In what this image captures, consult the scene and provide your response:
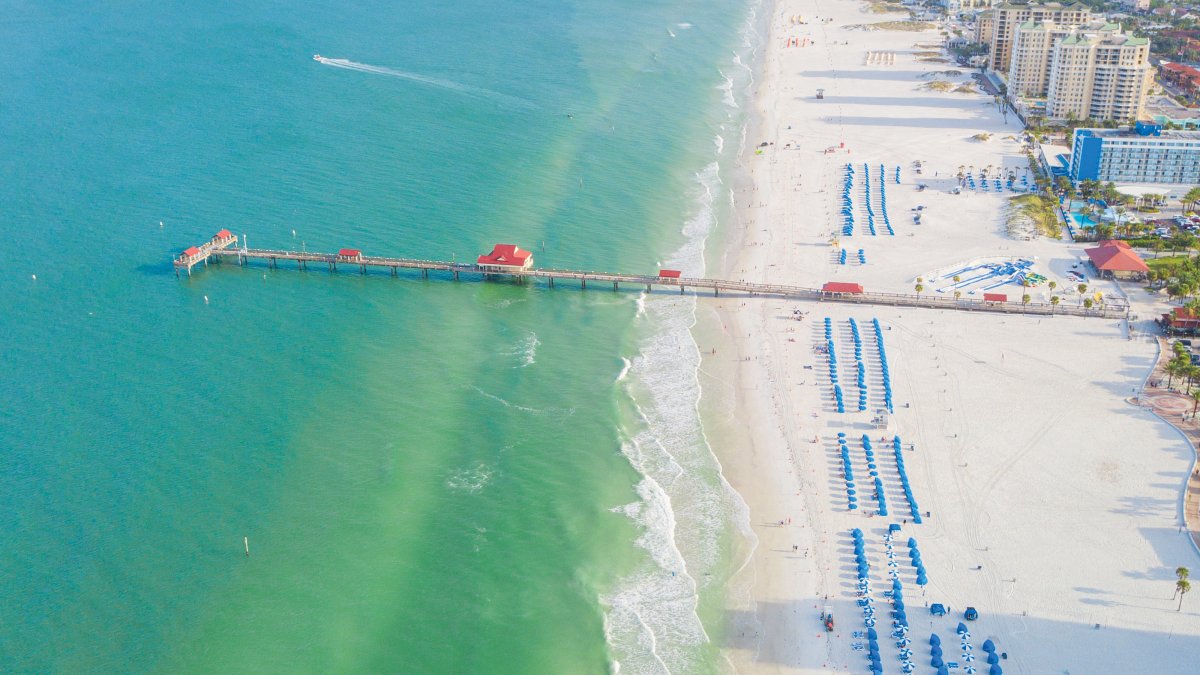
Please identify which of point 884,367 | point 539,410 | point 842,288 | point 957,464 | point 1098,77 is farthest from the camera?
point 1098,77

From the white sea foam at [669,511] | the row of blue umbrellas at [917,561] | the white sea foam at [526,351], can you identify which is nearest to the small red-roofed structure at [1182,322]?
the white sea foam at [669,511]

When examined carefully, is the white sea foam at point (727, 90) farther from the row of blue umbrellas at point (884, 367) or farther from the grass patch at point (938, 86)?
the row of blue umbrellas at point (884, 367)

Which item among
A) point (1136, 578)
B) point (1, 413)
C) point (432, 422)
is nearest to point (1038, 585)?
point (1136, 578)

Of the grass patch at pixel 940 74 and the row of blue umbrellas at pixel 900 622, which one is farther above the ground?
the grass patch at pixel 940 74

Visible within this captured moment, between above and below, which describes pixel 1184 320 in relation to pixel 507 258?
below

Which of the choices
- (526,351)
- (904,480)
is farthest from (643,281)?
(904,480)

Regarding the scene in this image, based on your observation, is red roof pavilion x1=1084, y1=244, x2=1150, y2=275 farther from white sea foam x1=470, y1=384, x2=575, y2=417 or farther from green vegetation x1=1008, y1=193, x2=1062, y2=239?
white sea foam x1=470, y1=384, x2=575, y2=417

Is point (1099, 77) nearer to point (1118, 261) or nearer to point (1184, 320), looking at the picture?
point (1118, 261)
